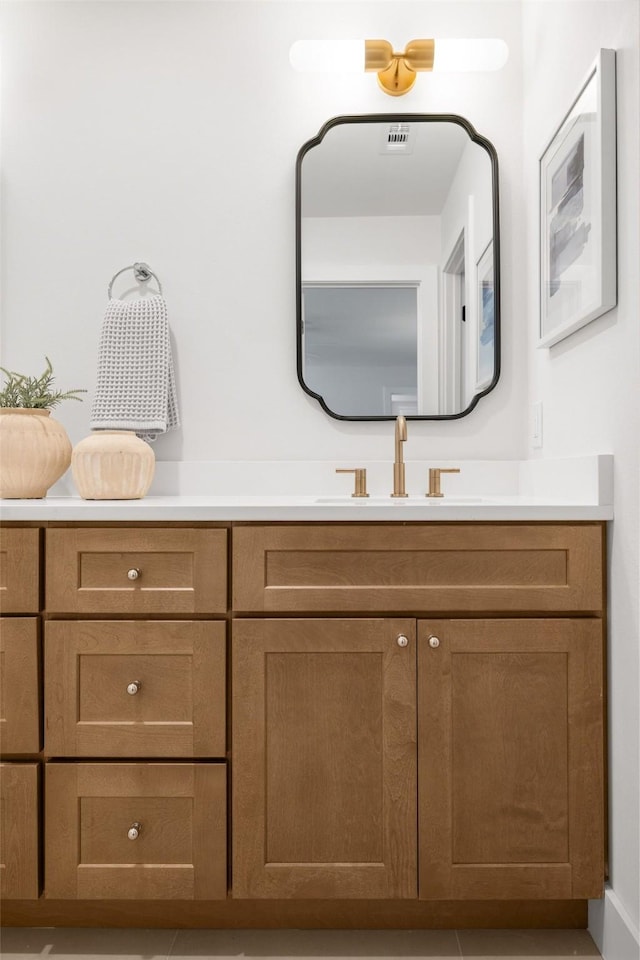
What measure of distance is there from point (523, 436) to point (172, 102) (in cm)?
139

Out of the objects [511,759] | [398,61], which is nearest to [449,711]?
[511,759]

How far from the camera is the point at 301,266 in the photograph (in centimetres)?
184

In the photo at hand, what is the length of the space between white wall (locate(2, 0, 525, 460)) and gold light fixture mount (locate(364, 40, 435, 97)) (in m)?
0.06

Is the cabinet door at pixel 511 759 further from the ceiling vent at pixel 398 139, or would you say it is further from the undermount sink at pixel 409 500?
the ceiling vent at pixel 398 139

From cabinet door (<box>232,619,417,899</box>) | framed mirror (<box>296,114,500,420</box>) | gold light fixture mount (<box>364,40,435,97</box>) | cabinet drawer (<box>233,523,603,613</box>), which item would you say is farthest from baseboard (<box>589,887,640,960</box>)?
gold light fixture mount (<box>364,40,435,97</box>)

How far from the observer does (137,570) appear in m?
1.30

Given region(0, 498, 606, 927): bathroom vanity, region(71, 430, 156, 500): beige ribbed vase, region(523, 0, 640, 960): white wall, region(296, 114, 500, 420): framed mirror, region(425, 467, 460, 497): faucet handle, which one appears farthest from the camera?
region(296, 114, 500, 420): framed mirror

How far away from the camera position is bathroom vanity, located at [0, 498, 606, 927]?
4.17 feet

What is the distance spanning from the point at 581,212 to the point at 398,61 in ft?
2.55

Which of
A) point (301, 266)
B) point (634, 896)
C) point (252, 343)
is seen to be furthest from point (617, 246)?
point (634, 896)

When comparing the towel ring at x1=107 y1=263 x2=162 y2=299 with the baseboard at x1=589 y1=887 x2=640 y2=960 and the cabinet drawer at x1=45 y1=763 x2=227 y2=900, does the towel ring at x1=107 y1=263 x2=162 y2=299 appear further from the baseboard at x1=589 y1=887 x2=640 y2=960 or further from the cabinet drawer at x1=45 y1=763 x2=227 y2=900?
the baseboard at x1=589 y1=887 x2=640 y2=960

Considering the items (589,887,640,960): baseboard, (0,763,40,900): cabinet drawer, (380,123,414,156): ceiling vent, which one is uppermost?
(380,123,414,156): ceiling vent

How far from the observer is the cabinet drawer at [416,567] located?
50.3 inches

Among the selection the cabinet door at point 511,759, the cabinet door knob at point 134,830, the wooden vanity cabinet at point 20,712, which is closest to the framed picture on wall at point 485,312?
the cabinet door at point 511,759
